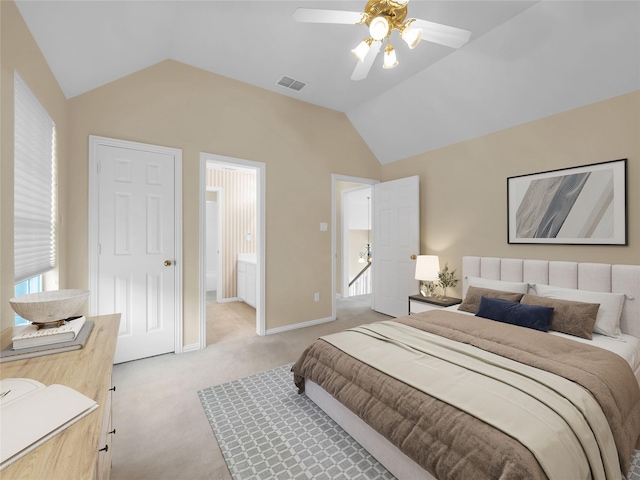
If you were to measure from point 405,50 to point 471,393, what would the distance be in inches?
118

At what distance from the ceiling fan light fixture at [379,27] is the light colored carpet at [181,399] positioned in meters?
2.67

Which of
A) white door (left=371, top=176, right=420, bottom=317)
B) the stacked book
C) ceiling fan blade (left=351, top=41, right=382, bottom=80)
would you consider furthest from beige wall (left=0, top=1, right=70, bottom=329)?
white door (left=371, top=176, right=420, bottom=317)

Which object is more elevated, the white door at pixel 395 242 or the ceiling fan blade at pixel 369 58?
the ceiling fan blade at pixel 369 58

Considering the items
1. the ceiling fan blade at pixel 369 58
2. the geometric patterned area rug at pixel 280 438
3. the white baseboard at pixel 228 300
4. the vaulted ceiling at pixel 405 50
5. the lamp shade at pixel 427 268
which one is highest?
the vaulted ceiling at pixel 405 50

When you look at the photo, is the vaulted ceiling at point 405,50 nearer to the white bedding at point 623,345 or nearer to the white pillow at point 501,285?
the white pillow at point 501,285

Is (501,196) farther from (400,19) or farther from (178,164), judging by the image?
(178,164)

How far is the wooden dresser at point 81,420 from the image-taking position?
68cm

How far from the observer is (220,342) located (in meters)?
3.55

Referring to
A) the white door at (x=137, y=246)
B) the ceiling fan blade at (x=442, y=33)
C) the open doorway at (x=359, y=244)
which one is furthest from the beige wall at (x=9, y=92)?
the open doorway at (x=359, y=244)

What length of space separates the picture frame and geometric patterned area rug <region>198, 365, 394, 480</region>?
275cm

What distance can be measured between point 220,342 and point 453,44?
3.62 meters

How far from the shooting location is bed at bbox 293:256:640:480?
125 cm

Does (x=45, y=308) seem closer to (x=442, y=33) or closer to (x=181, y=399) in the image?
(x=181, y=399)

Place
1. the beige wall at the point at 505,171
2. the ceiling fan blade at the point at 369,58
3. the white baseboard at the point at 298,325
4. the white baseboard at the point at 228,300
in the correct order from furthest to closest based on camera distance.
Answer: the white baseboard at the point at 228,300 < the white baseboard at the point at 298,325 < the beige wall at the point at 505,171 < the ceiling fan blade at the point at 369,58
